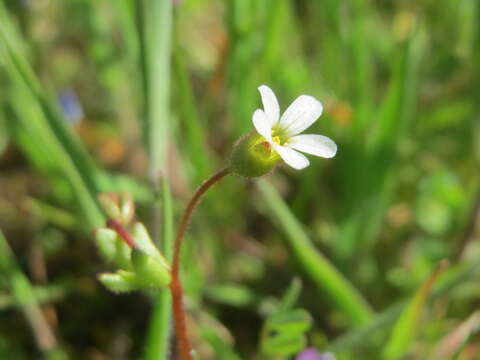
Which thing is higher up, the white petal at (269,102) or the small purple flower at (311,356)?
the white petal at (269,102)

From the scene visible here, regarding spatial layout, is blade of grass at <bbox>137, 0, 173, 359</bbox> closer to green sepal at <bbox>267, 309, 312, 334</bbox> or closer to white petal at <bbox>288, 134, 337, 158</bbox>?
green sepal at <bbox>267, 309, 312, 334</bbox>

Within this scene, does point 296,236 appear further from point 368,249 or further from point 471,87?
point 471,87

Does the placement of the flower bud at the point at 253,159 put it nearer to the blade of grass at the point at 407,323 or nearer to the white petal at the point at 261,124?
the white petal at the point at 261,124

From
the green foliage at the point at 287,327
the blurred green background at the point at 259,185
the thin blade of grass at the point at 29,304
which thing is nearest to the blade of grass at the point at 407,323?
the blurred green background at the point at 259,185

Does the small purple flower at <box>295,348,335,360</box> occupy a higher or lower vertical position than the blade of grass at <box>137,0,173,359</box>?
lower

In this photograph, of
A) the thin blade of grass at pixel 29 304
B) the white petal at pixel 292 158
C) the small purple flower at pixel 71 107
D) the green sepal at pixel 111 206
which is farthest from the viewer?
the small purple flower at pixel 71 107

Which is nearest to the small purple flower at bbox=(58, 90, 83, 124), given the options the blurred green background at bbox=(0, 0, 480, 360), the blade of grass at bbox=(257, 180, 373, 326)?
the blurred green background at bbox=(0, 0, 480, 360)

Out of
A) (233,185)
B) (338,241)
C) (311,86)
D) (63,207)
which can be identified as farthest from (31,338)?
(311,86)

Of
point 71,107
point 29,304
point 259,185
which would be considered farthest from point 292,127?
point 71,107
